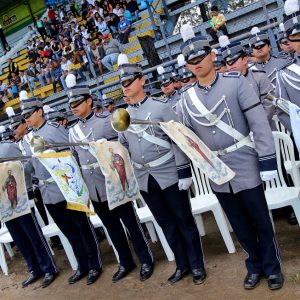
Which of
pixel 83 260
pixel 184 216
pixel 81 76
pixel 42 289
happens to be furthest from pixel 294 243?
pixel 81 76

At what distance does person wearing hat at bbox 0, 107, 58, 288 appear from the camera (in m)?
5.35

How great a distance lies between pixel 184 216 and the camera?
4031mm

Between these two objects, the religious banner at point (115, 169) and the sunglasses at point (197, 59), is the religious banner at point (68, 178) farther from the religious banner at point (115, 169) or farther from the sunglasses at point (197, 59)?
the sunglasses at point (197, 59)

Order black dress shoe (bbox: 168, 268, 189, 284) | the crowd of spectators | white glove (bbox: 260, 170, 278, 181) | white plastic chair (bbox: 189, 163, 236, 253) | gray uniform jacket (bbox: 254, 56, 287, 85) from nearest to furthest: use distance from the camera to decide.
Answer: white glove (bbox: 260, 170, 278, 181), black dress shoe (bbox: 168, 268, 189, 284), white plastic chair (bbox: 189, 163, 236, 253), gray uniform jacket (bbox: 254, 56, 287, 85), the crowd of spectators

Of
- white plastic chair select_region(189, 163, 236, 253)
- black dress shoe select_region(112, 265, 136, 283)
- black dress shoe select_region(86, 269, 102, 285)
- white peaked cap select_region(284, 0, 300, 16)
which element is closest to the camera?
white peaked cap select_region(284, 0, 300, 16)

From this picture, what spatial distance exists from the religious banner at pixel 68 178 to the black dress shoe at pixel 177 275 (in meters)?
0.94

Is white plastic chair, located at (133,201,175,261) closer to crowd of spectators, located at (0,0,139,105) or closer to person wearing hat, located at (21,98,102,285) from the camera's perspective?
person wearing hat, located at (21,98,102,285)

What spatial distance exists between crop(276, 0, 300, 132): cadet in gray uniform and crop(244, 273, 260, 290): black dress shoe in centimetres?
123

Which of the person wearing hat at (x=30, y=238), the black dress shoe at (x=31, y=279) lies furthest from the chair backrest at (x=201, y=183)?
the black dress shoe at (x=31, y=279)

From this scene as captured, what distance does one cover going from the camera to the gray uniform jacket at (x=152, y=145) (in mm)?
3959

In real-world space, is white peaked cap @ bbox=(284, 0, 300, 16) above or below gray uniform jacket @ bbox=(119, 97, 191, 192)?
above

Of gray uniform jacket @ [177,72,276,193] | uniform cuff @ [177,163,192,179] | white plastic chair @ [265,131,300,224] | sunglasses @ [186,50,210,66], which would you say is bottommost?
white plastic chair @ [265,131,300,224]

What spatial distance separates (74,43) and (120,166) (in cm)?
1118

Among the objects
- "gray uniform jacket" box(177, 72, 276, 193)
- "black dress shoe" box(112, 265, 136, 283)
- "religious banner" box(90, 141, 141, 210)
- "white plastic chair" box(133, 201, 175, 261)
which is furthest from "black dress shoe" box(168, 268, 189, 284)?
"gray uniform jacket" box(177, 72, 276, 193)
